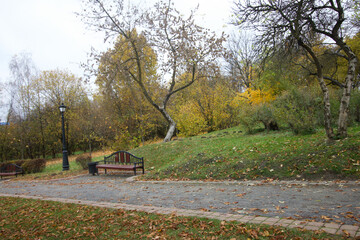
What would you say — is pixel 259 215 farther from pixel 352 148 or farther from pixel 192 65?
pixel 192 65

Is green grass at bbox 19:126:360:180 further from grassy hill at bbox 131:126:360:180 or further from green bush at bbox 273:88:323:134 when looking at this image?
green bush at bbox 273:88:323:134

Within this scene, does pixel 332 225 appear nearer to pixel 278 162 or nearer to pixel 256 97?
pixel 278 162

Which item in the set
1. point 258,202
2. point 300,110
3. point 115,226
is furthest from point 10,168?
point 300,110

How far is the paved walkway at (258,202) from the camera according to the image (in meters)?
3.75

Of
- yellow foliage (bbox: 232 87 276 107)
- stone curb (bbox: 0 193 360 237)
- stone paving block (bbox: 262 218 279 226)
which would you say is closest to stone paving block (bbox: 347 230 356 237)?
stone curb (bbox: 0 193 360 237)

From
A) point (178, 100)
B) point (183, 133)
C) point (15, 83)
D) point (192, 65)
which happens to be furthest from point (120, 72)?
point (15, 83)

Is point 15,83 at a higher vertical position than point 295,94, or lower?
higher

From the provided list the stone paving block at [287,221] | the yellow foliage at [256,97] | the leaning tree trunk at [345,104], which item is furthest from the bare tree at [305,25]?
the yellow foliage at [256,97]

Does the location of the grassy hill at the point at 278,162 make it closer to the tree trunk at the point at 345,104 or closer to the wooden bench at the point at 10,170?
the tree trunk at the point at 345,104

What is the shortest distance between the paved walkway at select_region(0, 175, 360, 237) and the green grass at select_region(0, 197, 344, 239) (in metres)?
0.31

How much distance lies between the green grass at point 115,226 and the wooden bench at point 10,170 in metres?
11.2

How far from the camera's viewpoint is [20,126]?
2856cm

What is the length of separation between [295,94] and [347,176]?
7.57 m

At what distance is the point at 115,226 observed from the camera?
4.34 m
